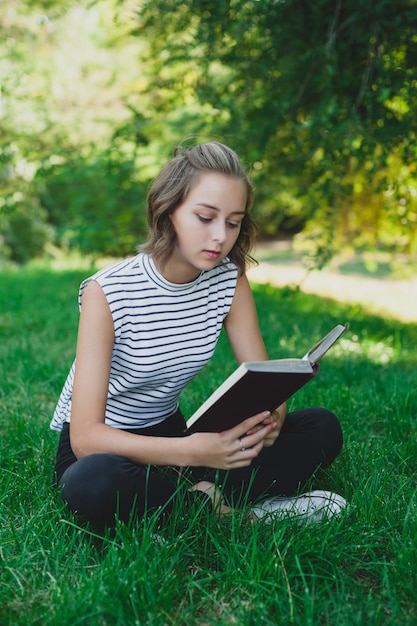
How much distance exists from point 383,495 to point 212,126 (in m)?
3.36

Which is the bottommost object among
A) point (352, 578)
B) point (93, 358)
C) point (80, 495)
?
point (352, 578)

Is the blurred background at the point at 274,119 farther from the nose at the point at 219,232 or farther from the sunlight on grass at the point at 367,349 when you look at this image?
the nose at the point at 219,232

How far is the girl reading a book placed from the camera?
1.80m

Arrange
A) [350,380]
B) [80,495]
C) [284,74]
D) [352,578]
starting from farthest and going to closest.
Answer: [284,74] < [350,380] < [80,495] < [352,578]

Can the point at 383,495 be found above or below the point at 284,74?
below

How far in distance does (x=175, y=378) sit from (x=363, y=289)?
6.86 metres

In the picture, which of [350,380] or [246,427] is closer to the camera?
[246,427]

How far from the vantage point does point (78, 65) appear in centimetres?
1518

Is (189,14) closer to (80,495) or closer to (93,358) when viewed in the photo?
(93,358)

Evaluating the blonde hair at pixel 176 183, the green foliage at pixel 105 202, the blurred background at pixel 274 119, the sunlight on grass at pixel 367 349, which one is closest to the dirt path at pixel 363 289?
the blurred background at pixel 274 119

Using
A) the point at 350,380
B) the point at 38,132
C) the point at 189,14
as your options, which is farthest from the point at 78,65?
the point at 350,380

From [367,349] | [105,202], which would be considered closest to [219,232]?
[367,349]

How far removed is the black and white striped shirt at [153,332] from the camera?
201 centimetres

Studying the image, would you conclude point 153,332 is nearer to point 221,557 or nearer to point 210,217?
point 210,217
